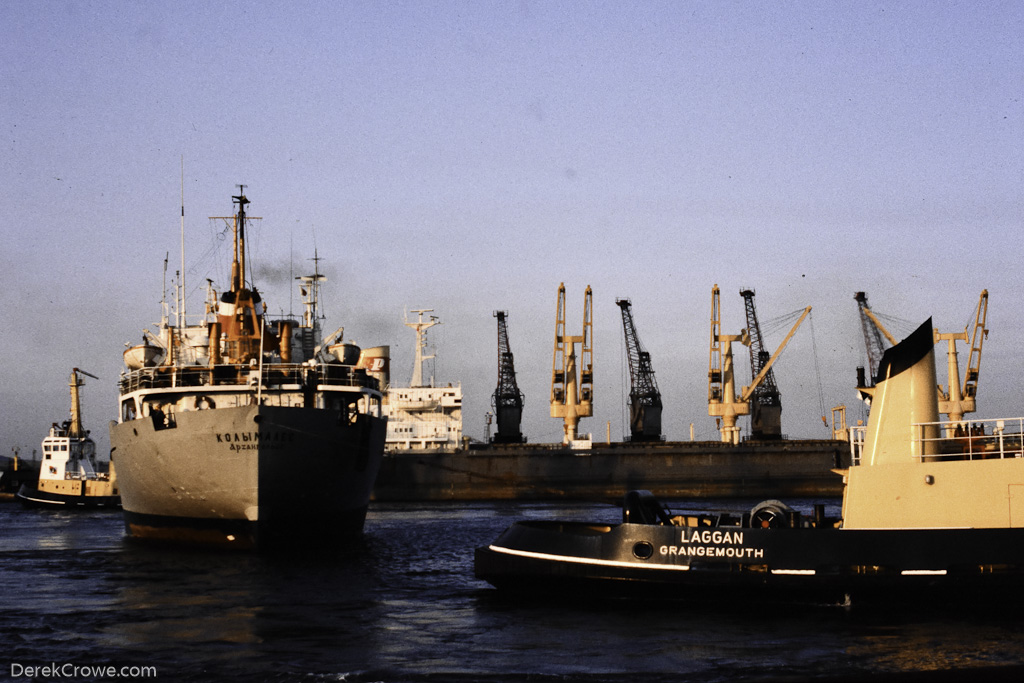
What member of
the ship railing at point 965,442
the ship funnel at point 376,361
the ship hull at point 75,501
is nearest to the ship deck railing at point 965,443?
the ship railing at point 965,442

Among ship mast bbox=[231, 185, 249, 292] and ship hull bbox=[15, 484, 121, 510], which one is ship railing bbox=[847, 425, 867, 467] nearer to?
ship mast bbox=[231, 185, 249, 292]

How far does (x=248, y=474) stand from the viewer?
115ft

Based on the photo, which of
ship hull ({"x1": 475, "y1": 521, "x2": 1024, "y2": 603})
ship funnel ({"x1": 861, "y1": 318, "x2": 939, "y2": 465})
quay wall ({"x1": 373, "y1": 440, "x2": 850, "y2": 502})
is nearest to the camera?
ship hull ({"x1": 475, "y1": 521, "x2": 1024, "y2": 603})

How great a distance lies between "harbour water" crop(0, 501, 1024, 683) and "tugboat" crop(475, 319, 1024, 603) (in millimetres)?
550

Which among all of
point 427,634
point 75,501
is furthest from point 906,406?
point 75,501

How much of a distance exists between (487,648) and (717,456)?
74622 millimetres

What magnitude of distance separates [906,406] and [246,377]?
27.4 metres

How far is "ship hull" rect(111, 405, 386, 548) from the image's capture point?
35062 mm

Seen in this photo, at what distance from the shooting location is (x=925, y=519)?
20391mm

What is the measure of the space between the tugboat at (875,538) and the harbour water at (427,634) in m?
0.55

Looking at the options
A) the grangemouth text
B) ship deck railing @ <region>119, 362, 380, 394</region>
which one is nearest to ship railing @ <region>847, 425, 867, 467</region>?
the grangemouth text

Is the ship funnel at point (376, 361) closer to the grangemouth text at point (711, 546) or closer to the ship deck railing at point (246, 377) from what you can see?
the ship deck railing at point (246, 377)

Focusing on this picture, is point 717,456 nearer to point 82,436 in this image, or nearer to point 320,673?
point 82,436

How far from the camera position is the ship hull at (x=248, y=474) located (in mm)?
35062
